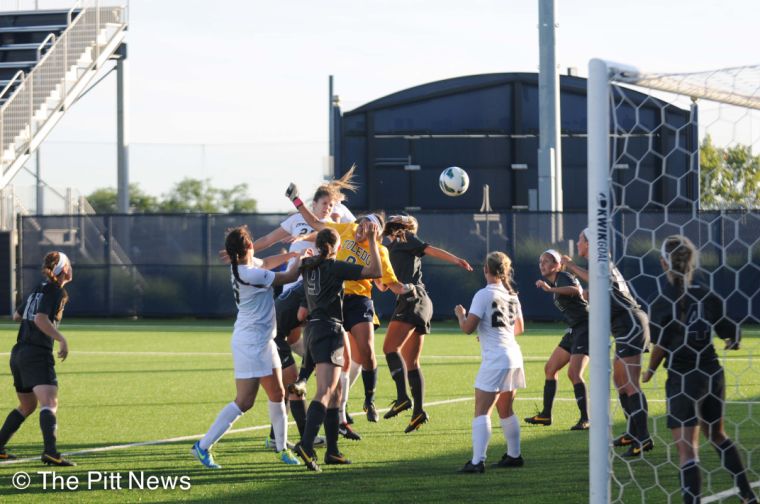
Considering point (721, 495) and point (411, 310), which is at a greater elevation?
point (411, 310)

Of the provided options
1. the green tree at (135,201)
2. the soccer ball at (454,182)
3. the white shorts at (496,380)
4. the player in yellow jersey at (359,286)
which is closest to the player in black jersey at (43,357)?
the player in yellow jersey at (359,286)

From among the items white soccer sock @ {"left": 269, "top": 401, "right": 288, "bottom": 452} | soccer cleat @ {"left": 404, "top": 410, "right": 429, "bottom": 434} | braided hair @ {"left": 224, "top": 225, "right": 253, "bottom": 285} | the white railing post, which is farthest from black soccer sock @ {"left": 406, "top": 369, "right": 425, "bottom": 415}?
the white railing post

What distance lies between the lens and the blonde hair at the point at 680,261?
21.2ft

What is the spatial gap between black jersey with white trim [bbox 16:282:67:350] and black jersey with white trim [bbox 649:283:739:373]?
4.22 meters

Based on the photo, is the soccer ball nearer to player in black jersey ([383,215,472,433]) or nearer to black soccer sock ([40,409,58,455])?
player in black jersey ([383,215,472,433])

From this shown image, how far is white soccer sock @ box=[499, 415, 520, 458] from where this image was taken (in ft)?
25.7

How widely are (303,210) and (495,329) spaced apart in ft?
Result: 6.82

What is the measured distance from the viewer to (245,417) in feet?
34.7

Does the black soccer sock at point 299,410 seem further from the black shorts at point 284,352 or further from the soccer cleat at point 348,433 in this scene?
the soccer cleat at point 348,433

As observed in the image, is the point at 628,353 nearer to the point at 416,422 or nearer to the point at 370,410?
the point at 416,422

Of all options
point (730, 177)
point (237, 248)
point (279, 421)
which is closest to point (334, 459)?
point (279, 421)

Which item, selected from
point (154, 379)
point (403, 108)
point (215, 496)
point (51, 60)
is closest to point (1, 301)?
point (51, 60)

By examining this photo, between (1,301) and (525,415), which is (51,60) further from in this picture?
(525,415)

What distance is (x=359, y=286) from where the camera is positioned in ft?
30.2
